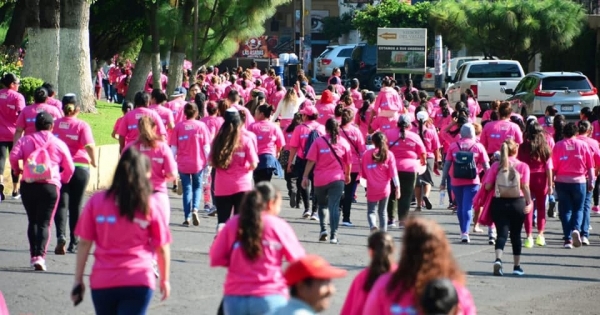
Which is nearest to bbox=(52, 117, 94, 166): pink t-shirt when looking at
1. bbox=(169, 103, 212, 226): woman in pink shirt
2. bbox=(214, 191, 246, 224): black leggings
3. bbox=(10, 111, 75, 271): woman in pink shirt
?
bbox=(10, 111, 75, 271): woman in pink shirt

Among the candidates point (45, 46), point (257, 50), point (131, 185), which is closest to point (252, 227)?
point (131, 185)

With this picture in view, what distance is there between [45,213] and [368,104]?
10.5 metres

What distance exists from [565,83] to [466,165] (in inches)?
621

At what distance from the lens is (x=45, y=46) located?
73.5 feet

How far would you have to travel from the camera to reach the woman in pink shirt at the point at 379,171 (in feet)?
47.2

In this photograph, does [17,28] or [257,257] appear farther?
[17,28]

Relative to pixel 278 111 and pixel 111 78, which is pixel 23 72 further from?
pixel 111 78

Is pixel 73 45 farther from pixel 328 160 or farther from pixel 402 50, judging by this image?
pixel 402 50

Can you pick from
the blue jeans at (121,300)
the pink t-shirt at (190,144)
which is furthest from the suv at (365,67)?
the blue jeans at (121,300)

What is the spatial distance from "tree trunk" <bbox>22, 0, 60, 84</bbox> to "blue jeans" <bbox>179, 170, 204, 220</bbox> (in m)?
7.53

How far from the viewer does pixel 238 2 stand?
32.1 metres

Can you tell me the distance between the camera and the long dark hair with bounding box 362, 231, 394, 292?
6069 millimetres

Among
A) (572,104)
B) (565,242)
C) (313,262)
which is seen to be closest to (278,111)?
(565,242)

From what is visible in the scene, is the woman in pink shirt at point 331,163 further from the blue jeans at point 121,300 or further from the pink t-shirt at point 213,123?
the blue jeans at point 121,300
